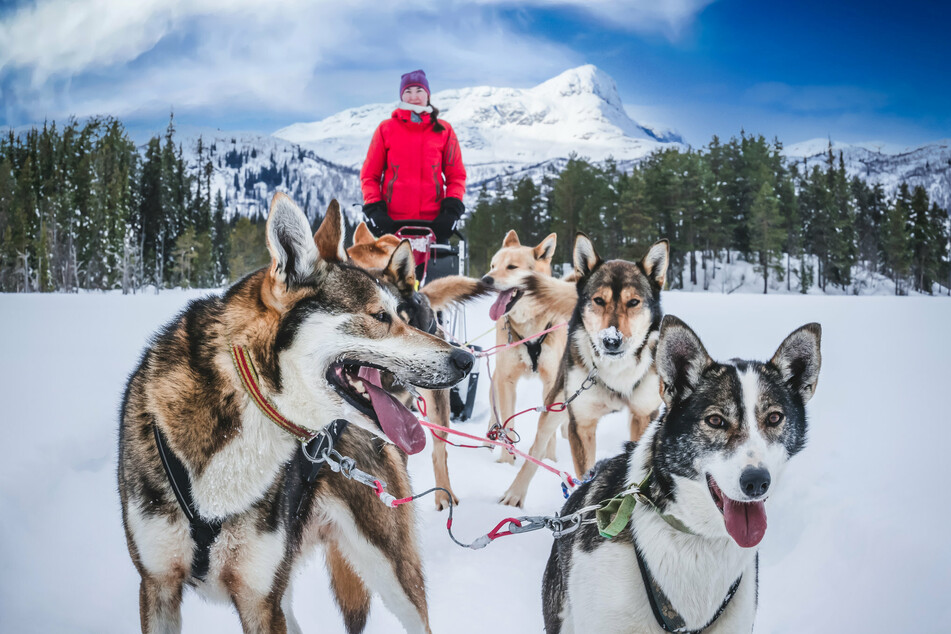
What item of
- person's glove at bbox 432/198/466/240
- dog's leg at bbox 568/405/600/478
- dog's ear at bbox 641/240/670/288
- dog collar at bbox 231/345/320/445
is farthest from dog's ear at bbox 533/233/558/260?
dog collar at bbox 231/345/320/445

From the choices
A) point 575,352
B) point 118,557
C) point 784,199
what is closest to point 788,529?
point 575,352

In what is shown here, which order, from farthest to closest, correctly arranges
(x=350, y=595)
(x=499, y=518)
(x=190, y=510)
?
(x=499, y=518)
(x=350, y=595)
(x=190, y=510)

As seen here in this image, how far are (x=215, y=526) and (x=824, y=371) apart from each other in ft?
16.9

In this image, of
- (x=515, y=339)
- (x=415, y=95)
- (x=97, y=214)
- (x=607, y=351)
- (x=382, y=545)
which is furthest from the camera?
(x=97, y=214)

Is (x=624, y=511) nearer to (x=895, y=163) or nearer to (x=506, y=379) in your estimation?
(x=506, y=379)

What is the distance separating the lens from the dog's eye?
5.42ft

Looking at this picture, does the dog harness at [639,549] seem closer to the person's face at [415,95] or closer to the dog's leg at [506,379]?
the dog's leg at [506,379]

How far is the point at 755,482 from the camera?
1497 mm

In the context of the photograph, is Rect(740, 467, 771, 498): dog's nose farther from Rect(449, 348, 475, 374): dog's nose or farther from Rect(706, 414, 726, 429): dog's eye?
Rect(449, 348, 475, 374): dog's nose

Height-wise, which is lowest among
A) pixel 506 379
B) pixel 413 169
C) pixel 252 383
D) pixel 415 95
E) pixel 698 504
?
pixel 506 379

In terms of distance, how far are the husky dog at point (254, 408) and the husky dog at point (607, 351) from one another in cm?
180

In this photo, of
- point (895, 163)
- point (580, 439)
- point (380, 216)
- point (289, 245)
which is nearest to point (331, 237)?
point (289, 245)

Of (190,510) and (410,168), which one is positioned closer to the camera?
(190,510)

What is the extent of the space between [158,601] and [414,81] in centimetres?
450
